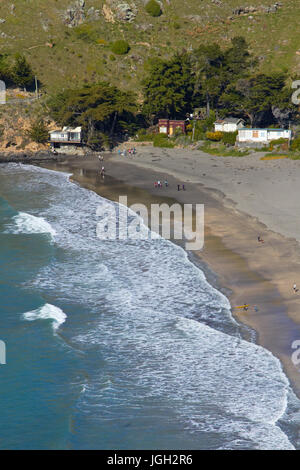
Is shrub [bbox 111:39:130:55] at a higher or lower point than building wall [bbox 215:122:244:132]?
higher

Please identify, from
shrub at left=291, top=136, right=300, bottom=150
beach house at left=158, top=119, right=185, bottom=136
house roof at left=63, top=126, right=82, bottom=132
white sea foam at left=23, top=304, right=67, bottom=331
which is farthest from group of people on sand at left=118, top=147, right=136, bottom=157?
white sea foam at left=23, top=304, right=67, bottom=331

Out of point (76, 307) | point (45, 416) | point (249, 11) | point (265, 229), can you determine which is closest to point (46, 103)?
point (249, 11)

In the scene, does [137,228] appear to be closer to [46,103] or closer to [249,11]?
[46,103]

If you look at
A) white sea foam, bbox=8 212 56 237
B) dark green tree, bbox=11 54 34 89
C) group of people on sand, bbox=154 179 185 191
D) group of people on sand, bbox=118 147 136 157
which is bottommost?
white sea foam, bbox=8 212 56 237

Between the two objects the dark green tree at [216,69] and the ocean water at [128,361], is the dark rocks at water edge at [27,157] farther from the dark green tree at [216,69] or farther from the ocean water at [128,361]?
the ocean water at [128,361]

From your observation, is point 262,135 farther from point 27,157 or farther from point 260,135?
point 27,157

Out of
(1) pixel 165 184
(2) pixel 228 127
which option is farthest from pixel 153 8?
(1) pixel 165 184

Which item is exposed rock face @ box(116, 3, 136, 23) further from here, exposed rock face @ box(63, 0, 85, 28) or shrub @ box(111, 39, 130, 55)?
shrub @ box(111, 39, 130, 55)

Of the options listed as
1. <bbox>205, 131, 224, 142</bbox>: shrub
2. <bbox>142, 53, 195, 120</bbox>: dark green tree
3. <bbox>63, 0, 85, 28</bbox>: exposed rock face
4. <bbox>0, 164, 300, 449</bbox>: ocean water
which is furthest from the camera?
<bbox>63, 0, 85, 28</bbox>: exposed rock face
